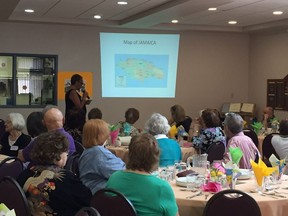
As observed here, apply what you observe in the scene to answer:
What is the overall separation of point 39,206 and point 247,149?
273 cm

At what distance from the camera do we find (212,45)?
1230 centimetres

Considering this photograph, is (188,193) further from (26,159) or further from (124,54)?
(124,54)

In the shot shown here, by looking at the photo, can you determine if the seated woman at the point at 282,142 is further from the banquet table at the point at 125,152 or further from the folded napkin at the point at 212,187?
the folded napkin at the point at 212,187

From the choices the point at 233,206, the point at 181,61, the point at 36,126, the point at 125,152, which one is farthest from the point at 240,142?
the point at 181,61

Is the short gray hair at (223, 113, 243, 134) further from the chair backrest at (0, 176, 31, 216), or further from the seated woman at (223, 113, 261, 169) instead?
the chair backrest at (0, 176, 31, 216)

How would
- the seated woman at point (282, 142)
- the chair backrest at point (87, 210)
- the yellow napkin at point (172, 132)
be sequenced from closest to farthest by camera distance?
the chair backrest at point (87, 210)
the seated woman at point (282, 142)
the yellow napkin at point (172, 132)

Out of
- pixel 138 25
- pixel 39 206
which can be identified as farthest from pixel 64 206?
pixel 138 25

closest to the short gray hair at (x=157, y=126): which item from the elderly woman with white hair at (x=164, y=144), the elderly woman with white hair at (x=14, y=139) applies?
the elderly woman with white hair at (x=164, y=144)

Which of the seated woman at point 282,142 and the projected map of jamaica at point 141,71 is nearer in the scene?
the seated woman at point 282,142

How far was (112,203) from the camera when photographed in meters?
2.90

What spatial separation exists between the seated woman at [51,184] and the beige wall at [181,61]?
799cm

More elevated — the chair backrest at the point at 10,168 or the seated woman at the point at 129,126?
the seated woman at the point at 129,126

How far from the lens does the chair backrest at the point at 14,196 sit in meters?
3.03

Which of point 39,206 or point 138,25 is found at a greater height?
point 138,25
